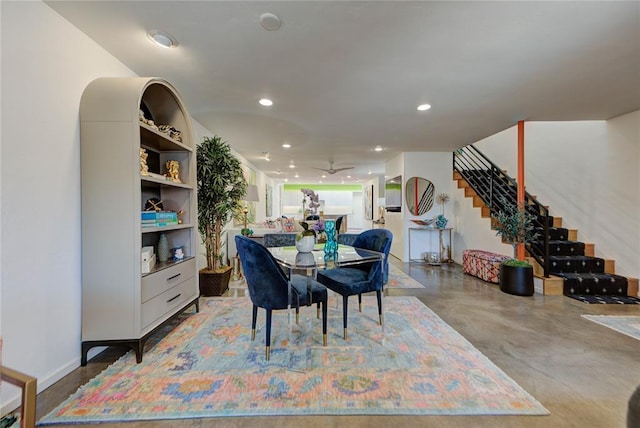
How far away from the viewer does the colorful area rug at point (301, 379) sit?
145cm

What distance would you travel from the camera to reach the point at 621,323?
2561 millimetres

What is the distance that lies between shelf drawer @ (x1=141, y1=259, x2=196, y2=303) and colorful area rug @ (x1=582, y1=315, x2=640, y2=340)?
4203 mm

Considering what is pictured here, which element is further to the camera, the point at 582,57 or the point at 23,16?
the point at 582,57

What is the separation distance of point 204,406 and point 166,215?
1559mm

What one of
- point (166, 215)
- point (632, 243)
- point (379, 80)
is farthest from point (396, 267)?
point (166, 215)

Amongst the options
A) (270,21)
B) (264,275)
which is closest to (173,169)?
(264,275)

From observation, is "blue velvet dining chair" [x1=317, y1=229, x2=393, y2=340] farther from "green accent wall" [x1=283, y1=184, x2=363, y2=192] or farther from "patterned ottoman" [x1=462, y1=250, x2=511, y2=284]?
"green accent wall" [x1=283, y1=184, x2=363, y2=192]

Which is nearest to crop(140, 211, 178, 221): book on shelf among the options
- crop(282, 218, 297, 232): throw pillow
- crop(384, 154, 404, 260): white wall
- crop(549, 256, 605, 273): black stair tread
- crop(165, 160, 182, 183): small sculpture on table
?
crop(165, 160, 182, 183): small sculpture on table

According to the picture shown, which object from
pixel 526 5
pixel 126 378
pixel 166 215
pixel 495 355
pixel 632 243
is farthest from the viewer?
pixel 632 243

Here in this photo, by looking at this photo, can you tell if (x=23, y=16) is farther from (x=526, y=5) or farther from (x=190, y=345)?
(x=526, y=5)

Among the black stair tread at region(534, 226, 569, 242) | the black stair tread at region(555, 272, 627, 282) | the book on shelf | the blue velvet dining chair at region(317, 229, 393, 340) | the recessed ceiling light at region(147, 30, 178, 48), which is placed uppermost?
the recessed ceiling light at region(147, 30, 178, 48)

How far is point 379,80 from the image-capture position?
2.51 m

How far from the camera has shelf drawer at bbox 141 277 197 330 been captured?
6.40 ft

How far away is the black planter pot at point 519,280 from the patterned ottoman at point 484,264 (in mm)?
384
